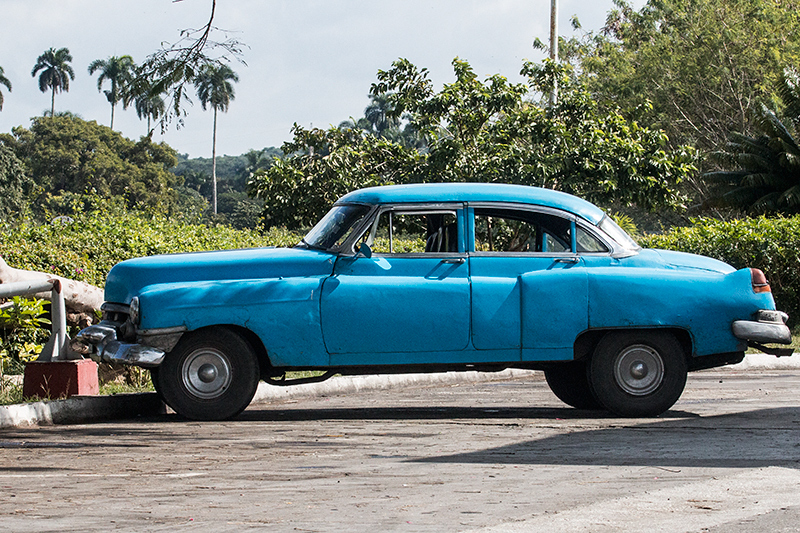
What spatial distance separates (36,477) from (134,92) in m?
5.46

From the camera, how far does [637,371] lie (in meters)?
8.34

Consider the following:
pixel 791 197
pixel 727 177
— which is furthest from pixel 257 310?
pixel 727 177

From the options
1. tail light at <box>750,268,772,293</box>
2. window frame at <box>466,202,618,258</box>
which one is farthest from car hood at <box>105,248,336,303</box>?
tail light at <box>750,268,772,293</box>

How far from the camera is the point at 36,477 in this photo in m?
5.66

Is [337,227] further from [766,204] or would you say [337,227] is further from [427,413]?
[766,204]

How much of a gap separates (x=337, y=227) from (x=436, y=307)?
112 centimetres

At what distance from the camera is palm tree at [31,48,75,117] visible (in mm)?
100688

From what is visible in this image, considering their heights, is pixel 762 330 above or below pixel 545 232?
below

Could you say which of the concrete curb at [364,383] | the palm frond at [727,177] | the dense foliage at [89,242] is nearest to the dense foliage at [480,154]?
the dense foliage at [89,242]

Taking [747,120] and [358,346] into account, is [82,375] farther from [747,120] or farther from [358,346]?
[747,120]

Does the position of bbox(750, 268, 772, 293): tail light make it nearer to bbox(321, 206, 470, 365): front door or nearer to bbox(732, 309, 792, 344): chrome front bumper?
bbox(732, 309, 792, 344): chrome front bumper

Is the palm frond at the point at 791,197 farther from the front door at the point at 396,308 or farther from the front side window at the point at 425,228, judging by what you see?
the front door at the point at 396,308

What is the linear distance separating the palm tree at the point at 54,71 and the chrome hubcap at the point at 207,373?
98899 mm

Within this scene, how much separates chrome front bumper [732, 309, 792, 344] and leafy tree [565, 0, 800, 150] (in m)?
→ 32.5
